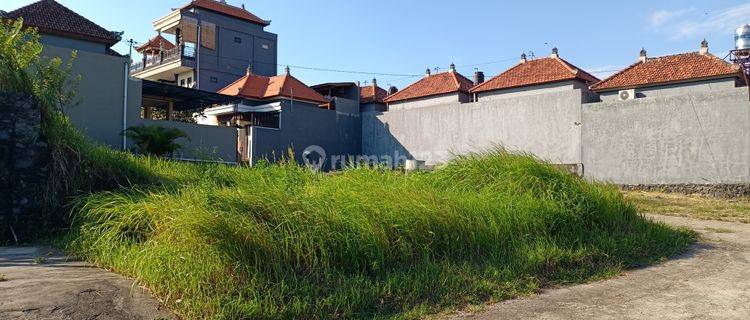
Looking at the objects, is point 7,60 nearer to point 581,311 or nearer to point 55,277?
point 55,277

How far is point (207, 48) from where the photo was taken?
36969 mm

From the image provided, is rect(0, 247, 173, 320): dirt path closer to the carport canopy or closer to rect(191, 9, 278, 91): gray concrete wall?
the carport canopy

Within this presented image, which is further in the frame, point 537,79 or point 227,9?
point 227,9

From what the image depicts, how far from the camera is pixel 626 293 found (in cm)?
535

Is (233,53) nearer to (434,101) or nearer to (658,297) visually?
(434,101)

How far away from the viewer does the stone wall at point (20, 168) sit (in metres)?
7.04

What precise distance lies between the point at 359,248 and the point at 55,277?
2833 millimetres

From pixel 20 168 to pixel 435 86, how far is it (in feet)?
98.1

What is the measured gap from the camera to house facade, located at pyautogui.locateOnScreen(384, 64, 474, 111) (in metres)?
34.0

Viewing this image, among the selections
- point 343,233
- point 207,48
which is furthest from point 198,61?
point 343,233

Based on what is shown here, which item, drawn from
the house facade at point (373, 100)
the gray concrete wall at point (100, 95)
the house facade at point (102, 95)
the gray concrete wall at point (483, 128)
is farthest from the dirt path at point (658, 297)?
the house facade at point (373, 100)

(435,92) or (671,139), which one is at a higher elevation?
(435,92)

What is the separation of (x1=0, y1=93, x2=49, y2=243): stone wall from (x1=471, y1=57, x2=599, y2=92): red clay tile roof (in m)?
26.1

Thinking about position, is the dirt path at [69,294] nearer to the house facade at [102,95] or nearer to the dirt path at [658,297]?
the dirt path at [658,297]
